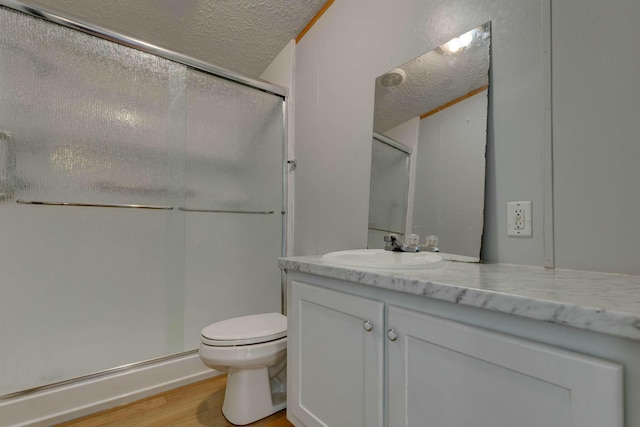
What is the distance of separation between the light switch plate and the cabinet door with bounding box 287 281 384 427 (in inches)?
21.6

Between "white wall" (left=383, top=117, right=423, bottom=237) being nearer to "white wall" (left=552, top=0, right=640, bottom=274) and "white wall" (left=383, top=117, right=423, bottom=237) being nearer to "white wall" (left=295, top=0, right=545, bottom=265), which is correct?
"white wall" (left=295, top=0, right=545, bottom=265)

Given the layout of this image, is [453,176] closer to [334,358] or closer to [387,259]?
[387,259]

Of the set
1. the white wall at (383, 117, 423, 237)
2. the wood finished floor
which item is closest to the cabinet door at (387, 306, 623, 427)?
the white wall at (383, 117, 423, 237)

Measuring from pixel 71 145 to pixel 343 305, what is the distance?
1560 mm

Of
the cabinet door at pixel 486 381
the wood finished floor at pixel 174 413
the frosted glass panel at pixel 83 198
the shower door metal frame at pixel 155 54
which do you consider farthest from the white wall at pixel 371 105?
the wood finished floor at pixel 174 413

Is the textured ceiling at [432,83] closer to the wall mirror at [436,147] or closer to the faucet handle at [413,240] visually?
the wall mirror at [436,147]

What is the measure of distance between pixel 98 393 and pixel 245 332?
2.81 feet

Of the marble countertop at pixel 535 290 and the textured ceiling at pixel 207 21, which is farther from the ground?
the textured ceiling at pixel 207 21

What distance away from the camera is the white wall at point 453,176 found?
108 centimetres

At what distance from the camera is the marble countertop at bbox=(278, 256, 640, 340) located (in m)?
0.46

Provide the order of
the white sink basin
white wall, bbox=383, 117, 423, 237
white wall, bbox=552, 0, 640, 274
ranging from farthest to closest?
white wall, bbox=383, 117, 423, 237
the white sink basin
white wall, bbox=552, 0, 640, 274

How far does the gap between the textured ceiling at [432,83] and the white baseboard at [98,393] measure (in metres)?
1.77

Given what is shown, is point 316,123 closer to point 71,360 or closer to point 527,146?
point 527,146

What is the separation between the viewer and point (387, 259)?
1111 mm
